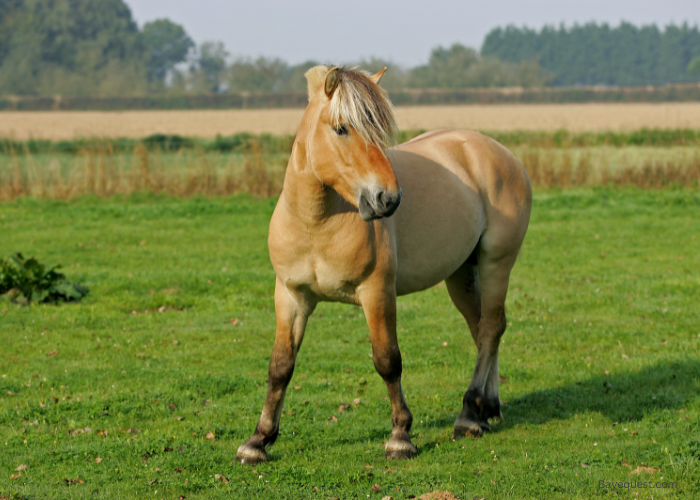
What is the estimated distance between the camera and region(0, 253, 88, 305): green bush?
8789 mm

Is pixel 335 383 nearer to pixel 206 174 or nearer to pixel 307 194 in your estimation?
pixel 307 194

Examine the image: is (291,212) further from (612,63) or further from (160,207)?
(612,63)

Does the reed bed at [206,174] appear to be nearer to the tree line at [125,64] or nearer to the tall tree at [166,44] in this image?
the tree line at [125,64]

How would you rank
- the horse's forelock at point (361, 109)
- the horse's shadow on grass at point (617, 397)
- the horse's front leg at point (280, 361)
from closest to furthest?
the horse's forelock at point (361, 109)
the horse's front leg at point (280, 361)
the horse's shadow on grass at point (617, 397)

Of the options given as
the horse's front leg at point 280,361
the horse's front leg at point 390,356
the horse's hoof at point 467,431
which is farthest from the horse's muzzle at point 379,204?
the horse's hoof at point 467,431

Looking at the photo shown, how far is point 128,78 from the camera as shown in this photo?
74625 millimetres

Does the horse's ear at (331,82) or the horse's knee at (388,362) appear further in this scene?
the horse's knee at (388,362)

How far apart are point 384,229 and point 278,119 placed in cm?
4086

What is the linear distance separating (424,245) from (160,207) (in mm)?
12059

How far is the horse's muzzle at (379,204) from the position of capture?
11.5 ft

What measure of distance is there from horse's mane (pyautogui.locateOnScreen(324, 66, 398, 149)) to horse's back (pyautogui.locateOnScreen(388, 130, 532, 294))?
0.96 metres

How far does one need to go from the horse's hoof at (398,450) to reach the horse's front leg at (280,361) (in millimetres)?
783

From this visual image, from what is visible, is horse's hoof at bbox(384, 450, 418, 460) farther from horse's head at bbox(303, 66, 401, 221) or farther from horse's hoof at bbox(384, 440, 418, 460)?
horse's head at bbox(303, 66, 401, 221)

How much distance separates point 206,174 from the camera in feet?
55.8
